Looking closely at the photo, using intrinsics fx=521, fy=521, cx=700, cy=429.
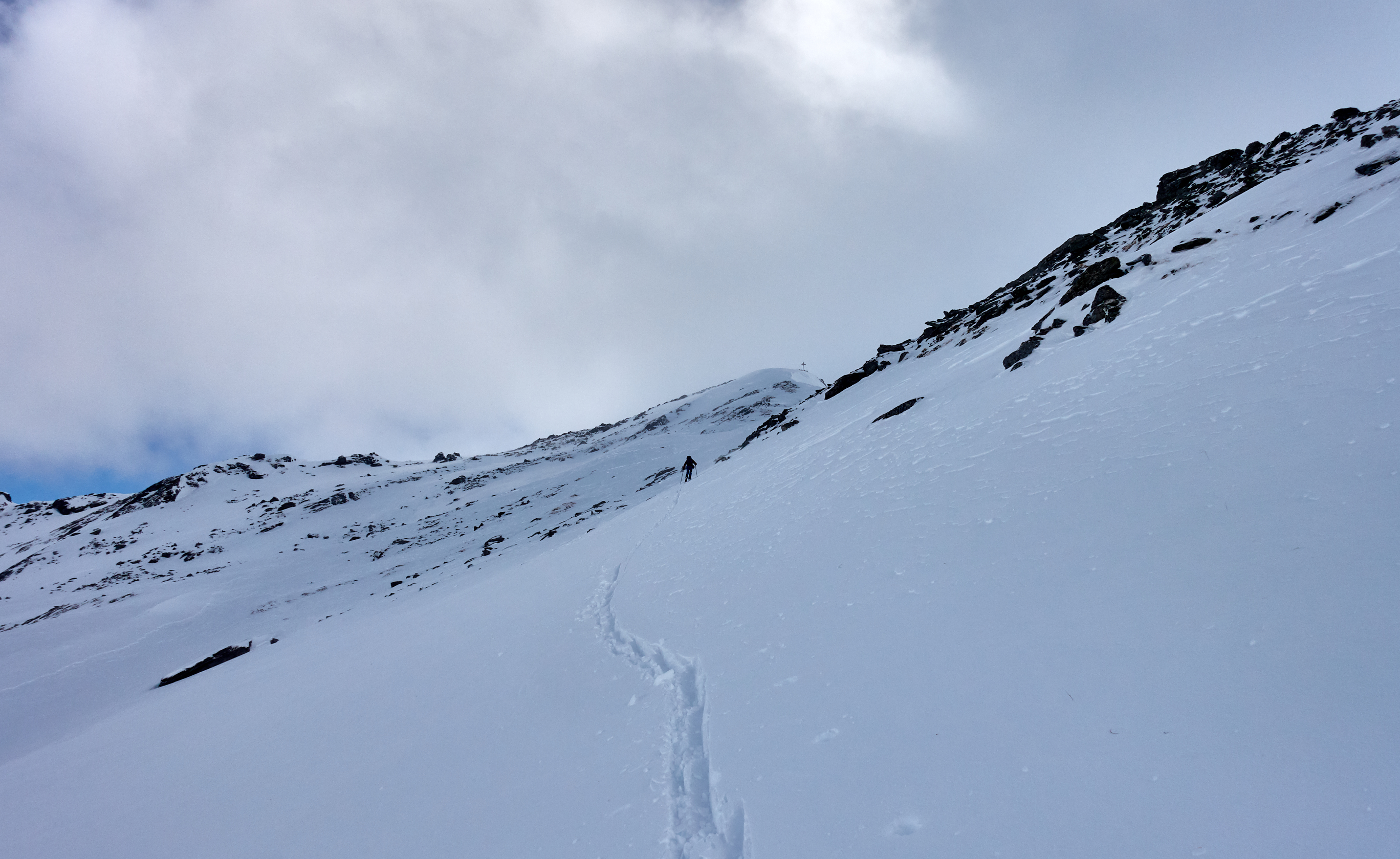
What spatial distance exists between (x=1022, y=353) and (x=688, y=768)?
44.9 ft

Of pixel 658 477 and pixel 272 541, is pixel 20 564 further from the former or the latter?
pixel 658 477

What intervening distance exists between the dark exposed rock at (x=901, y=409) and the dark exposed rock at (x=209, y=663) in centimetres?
2413

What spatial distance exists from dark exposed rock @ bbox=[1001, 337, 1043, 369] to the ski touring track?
39.0 feet

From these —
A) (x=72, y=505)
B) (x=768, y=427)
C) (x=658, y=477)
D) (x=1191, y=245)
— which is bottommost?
(x=1191, y=245)

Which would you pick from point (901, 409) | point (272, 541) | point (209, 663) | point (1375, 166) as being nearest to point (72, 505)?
point (272, 541)

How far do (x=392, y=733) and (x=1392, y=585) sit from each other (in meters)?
9.59

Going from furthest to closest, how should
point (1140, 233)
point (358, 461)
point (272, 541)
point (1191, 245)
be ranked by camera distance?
1. point (358, 461)
2. point (272, 541)
3. point (1140, 233)
4. point (1191, 245)

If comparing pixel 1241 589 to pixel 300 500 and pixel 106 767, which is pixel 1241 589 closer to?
pixel 106 767

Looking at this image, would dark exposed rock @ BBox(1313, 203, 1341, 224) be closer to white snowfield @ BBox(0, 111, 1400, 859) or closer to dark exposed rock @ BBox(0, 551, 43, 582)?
white snowfield @ BBox(0, 111, 1400, 859)

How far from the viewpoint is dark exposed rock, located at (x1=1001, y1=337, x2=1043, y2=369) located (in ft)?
44.9

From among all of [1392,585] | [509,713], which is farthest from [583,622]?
[1392,585]

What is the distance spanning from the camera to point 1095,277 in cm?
1700

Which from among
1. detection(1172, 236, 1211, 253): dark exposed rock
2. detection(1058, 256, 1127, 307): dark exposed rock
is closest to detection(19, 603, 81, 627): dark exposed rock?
detection(1058, 256, 1127, 307): dark exposed rock

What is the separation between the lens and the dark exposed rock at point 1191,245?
46.7 ft
